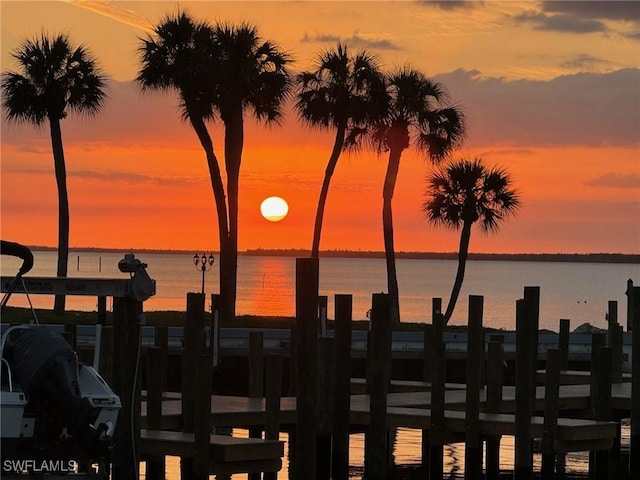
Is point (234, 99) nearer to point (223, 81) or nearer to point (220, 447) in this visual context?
point (223, 81)

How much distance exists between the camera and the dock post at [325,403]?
22375 mm

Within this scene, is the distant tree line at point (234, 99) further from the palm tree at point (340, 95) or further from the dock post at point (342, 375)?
the dock post at point (342, 375)

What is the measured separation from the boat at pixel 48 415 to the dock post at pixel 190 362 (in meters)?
3.92

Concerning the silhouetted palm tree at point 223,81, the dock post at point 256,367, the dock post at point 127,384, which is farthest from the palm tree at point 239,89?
the dock post at point 127,384

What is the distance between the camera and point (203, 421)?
65.1 feet

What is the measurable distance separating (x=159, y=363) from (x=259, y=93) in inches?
1166

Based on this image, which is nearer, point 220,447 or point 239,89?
point 220,447

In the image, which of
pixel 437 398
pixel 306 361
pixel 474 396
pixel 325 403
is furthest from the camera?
pixel 437 398

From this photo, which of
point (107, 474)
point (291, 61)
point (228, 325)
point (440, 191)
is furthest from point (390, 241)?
point (107, 474)

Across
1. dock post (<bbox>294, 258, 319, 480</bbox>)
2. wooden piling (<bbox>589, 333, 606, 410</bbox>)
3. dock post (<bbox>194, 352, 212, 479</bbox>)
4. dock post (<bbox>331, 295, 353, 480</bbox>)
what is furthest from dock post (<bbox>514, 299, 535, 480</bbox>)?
dock post (<bbox>194, 352, 212, 479</bbox>)

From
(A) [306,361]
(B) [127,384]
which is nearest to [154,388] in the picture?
(A) [306,361]

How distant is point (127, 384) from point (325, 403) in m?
5.64

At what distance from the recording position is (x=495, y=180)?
184 ft

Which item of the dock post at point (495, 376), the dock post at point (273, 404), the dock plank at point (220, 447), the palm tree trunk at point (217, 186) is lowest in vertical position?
the dock plank at point (220, 447)
